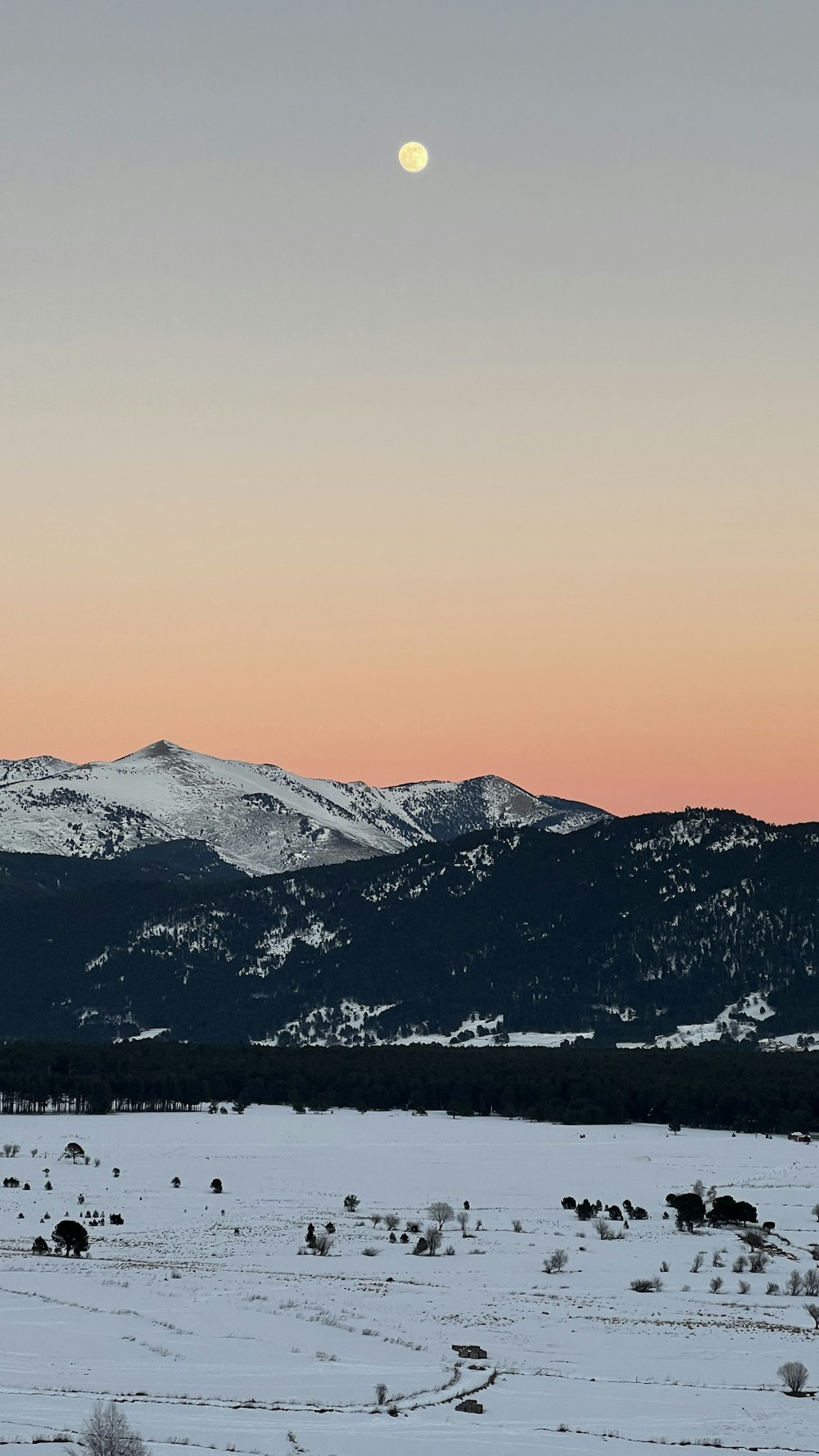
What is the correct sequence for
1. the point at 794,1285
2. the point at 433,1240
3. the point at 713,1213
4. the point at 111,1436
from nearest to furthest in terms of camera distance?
the point at 111,1436 < the point at 794,1285 < the point at 433,1240 < the point at 713,1213

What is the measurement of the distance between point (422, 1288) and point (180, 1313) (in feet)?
51.8

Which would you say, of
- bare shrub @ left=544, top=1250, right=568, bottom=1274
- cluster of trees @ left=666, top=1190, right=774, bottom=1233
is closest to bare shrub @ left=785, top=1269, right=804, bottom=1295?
bare shrub @ left=544, top=1250, right=568, bottom=1274

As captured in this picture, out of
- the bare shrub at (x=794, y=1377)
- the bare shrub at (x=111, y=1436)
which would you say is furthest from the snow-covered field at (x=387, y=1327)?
the bare shrub at (x=111, y=1436)

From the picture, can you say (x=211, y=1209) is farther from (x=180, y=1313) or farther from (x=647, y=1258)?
(x=180, y=1313)

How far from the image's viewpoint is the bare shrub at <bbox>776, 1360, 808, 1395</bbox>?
55.1 meters

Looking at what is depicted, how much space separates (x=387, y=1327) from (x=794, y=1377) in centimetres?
1827

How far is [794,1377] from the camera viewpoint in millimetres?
55156

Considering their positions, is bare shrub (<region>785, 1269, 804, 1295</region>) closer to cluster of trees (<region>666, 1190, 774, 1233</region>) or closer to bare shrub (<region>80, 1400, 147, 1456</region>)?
cluster of trees (<region>666, 1190, 774, 1233</region>)

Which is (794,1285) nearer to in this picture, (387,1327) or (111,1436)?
(387,1327)

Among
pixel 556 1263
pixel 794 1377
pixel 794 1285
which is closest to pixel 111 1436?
pixel 794 1377

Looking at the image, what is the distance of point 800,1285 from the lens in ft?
264

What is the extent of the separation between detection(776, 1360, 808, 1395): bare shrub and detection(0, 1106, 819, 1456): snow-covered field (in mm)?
697

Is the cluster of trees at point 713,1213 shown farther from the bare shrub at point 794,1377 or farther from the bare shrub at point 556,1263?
the bare shrub at point 794,1377

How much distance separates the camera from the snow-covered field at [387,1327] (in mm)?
48219
